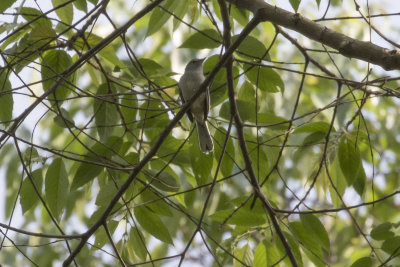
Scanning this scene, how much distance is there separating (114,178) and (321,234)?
1.00 metres

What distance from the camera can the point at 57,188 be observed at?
243 cm

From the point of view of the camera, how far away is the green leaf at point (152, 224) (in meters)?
2.42

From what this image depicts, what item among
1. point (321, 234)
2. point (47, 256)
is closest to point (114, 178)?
point (321, 234)

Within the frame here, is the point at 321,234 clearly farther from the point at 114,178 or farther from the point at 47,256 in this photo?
the point at 47,256

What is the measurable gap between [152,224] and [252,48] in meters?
0.94

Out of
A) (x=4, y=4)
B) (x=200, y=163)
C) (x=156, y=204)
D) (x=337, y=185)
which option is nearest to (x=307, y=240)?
(x=337, y=185)

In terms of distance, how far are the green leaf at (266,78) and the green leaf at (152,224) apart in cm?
85

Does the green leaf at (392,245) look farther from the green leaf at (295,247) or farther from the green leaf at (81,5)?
the green leaf at (81,5)

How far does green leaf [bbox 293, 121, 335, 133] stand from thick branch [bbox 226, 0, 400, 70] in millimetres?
442

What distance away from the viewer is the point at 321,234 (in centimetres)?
239

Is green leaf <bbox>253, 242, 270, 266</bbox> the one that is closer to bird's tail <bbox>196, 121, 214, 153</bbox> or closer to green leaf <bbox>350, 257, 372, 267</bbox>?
green leaf <bbox>350, 257, 372, 267</bbox>

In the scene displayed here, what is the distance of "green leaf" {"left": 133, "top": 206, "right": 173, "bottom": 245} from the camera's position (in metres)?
2.42

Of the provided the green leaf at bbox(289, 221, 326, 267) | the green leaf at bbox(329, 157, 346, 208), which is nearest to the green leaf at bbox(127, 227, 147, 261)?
the green leaf at bbox(289, 221, 326, 267)

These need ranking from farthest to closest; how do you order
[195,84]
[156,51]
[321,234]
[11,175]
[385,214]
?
1. [385,214]
2. [156,51]
3. [11,175]
4. [195,84]
5. [321,234]
